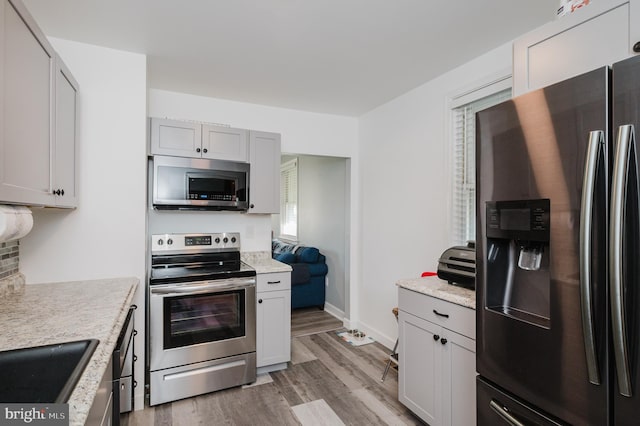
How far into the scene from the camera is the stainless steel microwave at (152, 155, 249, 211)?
2.71m

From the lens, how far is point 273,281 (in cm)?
285

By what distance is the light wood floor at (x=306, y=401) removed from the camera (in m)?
2.24

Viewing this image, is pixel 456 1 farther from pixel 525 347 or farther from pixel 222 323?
pixel 222 323

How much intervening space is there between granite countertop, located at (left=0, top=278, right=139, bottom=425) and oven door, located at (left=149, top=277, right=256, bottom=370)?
40 centimetres

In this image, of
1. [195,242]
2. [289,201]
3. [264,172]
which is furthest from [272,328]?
[289,201]

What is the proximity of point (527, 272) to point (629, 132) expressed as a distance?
2.10 feet

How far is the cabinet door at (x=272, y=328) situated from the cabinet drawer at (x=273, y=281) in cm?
4

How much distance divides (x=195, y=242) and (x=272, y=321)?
103 cm

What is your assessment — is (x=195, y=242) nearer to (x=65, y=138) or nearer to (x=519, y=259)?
(x=65, y=138)

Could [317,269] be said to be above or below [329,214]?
below

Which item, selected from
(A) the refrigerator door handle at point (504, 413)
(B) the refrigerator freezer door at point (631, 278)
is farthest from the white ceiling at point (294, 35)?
(A) the refrigerator door handle at point (504, 413)

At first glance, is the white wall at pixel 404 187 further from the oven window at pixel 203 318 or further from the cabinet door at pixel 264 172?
the oven window at pixel 203 318

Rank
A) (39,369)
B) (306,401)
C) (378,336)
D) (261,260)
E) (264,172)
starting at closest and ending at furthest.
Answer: (39,369) → (306,401) → (264,172) → (261,260) → (378,336)

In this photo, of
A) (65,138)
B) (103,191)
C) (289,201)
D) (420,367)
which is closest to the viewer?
(65,138)
